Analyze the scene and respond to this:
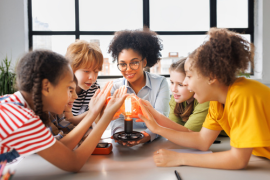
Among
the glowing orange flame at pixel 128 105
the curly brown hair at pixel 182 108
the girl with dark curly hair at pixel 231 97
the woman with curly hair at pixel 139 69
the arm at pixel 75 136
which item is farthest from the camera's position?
the woman with curly hair at pixel 139 69

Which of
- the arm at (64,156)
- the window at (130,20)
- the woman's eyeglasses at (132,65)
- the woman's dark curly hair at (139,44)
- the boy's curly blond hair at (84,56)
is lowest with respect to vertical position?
the arm at (64,156)

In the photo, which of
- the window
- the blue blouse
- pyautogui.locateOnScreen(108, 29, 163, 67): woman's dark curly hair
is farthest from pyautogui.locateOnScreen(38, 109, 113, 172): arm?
the window

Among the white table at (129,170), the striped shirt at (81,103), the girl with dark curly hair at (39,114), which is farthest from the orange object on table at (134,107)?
the striped shirt at (81,103)

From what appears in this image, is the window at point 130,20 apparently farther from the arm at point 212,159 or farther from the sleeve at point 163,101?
the arm at point 212,159

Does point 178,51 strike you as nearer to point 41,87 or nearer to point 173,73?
point 173,73

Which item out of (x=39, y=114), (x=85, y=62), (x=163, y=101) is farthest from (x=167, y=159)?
(x=85, y=62)

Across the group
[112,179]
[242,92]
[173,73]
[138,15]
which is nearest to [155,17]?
[138,15]

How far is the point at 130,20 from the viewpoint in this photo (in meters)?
4.05

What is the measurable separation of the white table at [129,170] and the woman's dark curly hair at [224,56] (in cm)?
44

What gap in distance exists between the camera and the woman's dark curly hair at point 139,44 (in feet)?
6.89

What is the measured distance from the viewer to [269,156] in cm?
109

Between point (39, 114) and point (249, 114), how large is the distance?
38.8 inches

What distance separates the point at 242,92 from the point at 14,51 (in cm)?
384

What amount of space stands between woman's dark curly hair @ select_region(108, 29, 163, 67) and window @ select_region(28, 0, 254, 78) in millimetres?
1814
